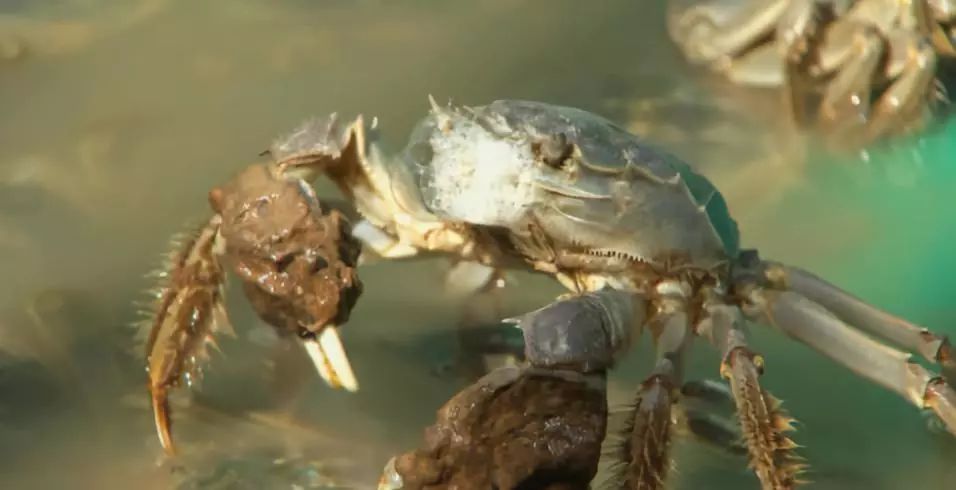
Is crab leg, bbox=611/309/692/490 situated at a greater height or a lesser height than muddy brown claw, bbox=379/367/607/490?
greater

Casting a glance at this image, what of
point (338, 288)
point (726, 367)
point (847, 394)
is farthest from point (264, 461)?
point (847, 394)

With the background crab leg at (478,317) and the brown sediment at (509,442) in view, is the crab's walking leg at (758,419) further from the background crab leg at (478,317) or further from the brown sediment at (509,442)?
the background crab leg at (478,317)

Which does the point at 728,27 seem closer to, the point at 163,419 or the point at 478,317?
the point at 478,317

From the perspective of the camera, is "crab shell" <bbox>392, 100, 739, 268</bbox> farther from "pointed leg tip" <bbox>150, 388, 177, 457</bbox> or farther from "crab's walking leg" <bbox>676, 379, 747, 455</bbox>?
"pointed leg tip" <bbox>150, 388, 177, 457</bbox>

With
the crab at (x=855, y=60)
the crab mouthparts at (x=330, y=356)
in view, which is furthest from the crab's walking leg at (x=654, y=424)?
the crab at (x=855, y=60)

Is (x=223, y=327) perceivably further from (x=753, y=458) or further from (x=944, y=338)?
(x=944, y=338)

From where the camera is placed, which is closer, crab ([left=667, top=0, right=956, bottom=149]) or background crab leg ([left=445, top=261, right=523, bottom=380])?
background crab leg ([left=445, top=261, right=523, bottom=380])

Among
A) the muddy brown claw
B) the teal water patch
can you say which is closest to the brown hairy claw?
the muddy brown claw
